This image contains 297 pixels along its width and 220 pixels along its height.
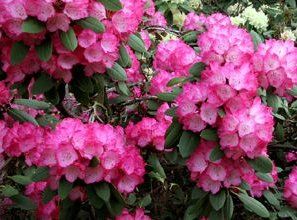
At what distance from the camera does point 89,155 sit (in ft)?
6.13

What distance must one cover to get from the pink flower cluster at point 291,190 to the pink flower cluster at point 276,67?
505 millimetres

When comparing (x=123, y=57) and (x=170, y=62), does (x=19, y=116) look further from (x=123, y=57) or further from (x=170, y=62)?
(x=170, y=62)

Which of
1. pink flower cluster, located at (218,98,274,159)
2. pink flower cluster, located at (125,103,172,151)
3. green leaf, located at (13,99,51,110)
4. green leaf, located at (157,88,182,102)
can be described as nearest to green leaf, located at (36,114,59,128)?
green leaf, located at (13,99,51,110)

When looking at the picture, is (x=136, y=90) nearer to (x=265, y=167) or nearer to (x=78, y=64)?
(x=78, y=64)

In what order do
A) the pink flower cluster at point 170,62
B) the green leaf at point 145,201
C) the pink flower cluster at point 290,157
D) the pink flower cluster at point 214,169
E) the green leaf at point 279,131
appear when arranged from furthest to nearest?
1. the pink flower cluster at point 290,157
2. the pink flower cluster at point 170,62
3. the green leaf at point 279,131
4. the green leaf at point 145,201
5. the pink flower cluster at point 214,169

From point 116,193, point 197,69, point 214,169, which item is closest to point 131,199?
point 116,193

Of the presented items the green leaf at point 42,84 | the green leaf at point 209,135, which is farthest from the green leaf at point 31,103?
the green leaf at point 209,135

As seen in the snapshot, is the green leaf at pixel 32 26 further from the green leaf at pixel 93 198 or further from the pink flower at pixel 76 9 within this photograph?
the green leaf at pixel 93 198

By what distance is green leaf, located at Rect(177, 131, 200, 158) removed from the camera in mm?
1971

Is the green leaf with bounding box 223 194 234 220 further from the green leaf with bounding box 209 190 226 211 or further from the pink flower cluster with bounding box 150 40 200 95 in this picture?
the pink flower cluster with bounding box 150 40 200 95

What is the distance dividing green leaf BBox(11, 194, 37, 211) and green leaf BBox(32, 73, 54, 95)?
1.62ft

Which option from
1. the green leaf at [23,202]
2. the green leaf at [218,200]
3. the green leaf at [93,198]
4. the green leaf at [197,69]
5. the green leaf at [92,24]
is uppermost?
the green leaf at [92,24]

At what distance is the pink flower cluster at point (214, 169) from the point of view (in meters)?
1.96

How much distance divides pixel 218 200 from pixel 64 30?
77cm
